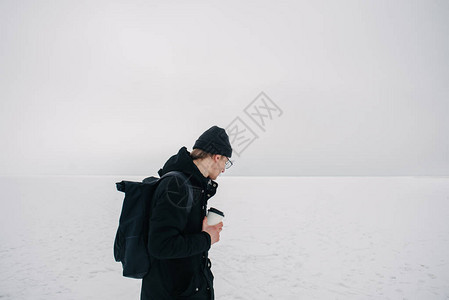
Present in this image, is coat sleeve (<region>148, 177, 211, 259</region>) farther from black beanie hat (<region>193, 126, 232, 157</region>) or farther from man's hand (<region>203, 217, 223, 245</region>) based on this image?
black beanie hat (<region>193, 126, 232, 157</region>)

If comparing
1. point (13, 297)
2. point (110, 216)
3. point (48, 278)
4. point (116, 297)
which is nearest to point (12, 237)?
point (110, 216)

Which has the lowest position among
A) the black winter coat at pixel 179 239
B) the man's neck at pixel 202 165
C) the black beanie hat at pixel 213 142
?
the black winter coat at pixel 179 239

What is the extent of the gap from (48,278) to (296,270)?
4.65 meters

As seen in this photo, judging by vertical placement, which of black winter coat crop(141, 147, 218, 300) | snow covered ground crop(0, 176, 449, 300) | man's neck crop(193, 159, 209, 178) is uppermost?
man's neck crop(193, 159, 209, 178)

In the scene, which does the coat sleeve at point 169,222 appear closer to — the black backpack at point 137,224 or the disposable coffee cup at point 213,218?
the black backpack at point 137,224

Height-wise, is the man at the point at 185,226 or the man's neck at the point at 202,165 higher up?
the man's neck at the point at 202,165

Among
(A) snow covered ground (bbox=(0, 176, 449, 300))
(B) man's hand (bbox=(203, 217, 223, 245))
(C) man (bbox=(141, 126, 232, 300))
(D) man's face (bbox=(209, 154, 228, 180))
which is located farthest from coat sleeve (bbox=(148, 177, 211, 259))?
(A) snow covered ground (bbox=(0, 176, 449, 300))

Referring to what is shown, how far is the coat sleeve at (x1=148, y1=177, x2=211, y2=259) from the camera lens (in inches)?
55.3

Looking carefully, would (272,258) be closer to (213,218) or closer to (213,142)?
(213,218)

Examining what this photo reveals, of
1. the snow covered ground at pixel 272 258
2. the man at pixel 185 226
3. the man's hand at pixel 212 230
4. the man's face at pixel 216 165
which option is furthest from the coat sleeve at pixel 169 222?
the snow covered ground at pixel 272 258

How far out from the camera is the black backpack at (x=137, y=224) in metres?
1.50

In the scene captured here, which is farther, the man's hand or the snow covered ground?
the snow covered ground

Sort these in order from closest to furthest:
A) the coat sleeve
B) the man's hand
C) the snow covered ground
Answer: the coat sleeve → the man's hand → the snow covered ground

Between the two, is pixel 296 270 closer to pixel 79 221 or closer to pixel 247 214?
pixel 247 214
